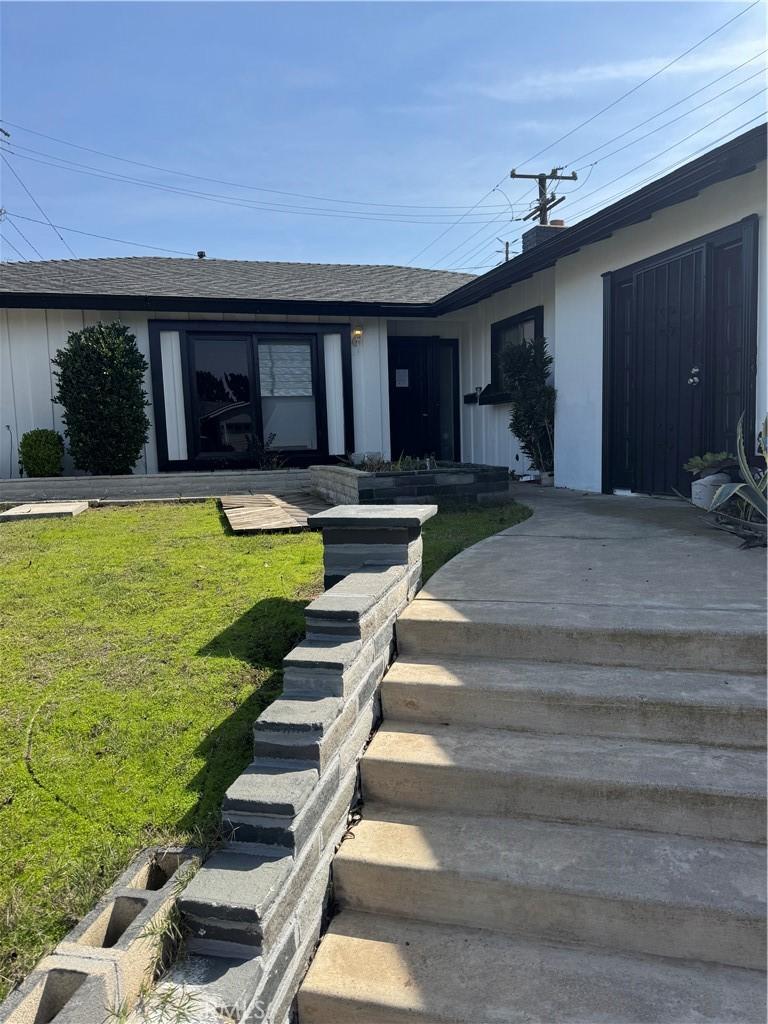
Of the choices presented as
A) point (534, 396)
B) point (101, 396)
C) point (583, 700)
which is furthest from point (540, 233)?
point (583, 700)

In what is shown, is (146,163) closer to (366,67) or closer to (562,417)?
(366,67)

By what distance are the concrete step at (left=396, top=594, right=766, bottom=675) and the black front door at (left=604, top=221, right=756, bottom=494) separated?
335 centimetres

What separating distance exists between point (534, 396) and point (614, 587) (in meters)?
5.47

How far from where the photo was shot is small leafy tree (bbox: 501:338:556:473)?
826 centimetres

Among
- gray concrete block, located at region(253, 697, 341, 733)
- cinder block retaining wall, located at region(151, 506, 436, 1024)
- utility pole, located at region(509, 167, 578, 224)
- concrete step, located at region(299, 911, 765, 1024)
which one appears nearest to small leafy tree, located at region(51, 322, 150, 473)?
cinder block retaining wall, located at region(151, 506, 436, 1024)

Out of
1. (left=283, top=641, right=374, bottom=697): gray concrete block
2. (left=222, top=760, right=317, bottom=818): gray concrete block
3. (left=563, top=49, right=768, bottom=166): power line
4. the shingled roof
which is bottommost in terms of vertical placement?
(left=222, top=760, right=317, bottom=818): gray concrete block

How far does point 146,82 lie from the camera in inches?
340

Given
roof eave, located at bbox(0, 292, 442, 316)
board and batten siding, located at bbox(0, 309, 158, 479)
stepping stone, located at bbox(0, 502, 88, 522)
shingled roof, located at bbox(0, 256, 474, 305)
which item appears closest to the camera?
stepping stone, located at bbox(0, 502, 88, 522)

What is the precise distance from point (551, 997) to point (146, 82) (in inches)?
415

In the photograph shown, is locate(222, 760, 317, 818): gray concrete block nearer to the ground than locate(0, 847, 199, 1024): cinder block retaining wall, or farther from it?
farther from it

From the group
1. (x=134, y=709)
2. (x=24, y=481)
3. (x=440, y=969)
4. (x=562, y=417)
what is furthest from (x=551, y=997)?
(x=24, y=481)

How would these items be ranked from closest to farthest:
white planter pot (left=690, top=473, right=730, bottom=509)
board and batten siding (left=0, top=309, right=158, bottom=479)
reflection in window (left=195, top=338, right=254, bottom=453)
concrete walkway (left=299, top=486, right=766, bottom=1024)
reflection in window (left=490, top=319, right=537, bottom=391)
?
concrete walkway (left=299, top=486, right=766, bottom=1024)
white planter pot (left=690, top=473, right=730, bottom=509)
board and batten siding (left=0, top=309, right=158, bottom=479)
reflection in window (left=490, top=319, right=537, bottom=391)
reflection in window (left=195, top=338, right=254, bottom=453)

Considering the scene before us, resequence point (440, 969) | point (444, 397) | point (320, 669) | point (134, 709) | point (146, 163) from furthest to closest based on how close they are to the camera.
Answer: point (146, 163) < point (444, 397) < point (134, 709) < point (320, 669) < point (440, 969)

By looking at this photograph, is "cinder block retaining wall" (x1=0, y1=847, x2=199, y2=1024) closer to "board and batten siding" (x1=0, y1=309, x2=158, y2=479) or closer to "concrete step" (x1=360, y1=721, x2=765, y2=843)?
"concrete step" (x1=360, y1=721, x2=765, y2=843)
